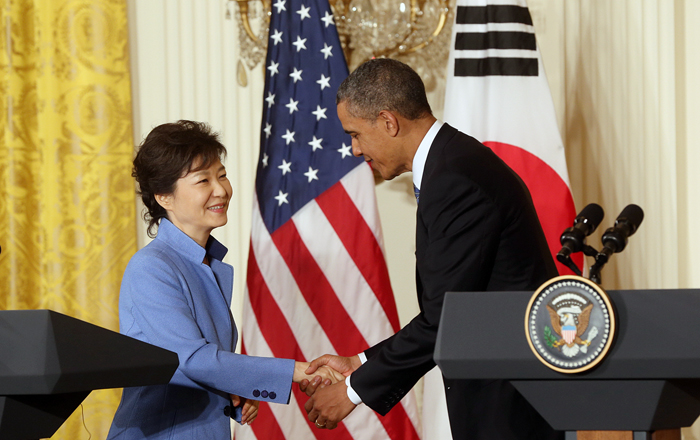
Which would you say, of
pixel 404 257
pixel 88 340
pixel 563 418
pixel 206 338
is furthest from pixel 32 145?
pixel 563 418

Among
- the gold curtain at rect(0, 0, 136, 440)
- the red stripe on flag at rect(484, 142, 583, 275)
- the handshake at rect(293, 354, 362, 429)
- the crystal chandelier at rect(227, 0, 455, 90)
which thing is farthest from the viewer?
the gold curtain at rect(0, 0, 136, 440)

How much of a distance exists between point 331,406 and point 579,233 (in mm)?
1217

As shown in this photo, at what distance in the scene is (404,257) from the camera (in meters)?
3.91

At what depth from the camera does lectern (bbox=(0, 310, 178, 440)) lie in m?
1.28

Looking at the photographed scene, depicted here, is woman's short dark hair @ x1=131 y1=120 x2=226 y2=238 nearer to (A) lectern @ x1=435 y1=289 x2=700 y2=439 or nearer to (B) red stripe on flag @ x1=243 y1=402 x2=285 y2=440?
(A) lectern @ x1=435 y1=289 x2=700 y2=439

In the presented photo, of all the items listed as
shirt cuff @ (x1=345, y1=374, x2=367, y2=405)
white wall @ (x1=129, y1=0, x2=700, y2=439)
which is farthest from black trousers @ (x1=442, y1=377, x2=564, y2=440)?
white wall @ (x1=129, y1=0, x2=700, y2=439)

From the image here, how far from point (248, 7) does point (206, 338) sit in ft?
6.80

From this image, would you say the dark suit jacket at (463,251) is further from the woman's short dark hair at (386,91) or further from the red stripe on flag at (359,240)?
the red stripe on flag at (359,240)

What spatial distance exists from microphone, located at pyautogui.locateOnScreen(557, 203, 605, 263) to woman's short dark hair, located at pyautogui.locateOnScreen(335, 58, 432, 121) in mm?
953

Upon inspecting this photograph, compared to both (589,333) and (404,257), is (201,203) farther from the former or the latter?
(404,257)

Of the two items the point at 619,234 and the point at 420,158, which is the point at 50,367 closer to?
the point at 619,234

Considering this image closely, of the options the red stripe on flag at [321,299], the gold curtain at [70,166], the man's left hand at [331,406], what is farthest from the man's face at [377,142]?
the gold curtain at [70,166]

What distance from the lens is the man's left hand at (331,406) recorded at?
7.50ft

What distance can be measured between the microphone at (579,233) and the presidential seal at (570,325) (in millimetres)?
80
